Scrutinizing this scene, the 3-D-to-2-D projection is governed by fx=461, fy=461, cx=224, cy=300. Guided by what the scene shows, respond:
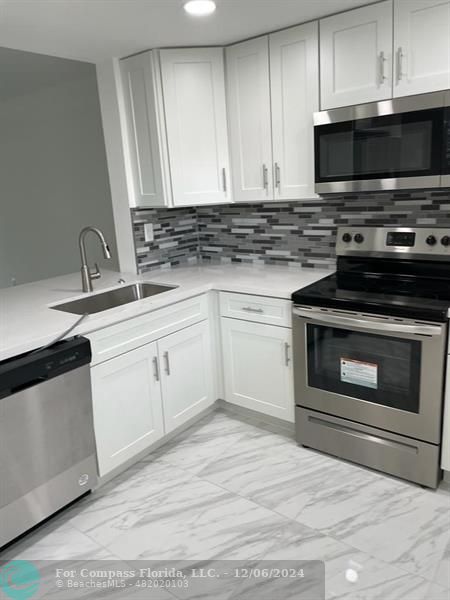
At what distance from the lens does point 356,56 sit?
90.6 inches

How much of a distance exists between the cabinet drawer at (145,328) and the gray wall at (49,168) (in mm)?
1467

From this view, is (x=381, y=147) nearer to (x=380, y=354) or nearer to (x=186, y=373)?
(x=380, y=354)

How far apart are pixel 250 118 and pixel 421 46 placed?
993 millimetres

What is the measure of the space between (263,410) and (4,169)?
12.5 ft

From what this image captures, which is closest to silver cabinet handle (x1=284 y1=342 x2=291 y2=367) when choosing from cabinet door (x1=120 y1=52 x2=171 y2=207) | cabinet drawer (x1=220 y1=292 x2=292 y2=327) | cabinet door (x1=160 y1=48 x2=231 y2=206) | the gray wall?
cabinet drawer (x1=220 y1=292 x2=292 y2=327)

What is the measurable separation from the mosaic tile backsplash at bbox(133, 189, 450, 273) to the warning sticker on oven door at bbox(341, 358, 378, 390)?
824 millimetres

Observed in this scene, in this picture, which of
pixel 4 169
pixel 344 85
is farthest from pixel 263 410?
pixel 4 169

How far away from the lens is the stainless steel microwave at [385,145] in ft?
6.88

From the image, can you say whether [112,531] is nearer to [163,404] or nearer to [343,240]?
[163,404]

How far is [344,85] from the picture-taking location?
2363 mm

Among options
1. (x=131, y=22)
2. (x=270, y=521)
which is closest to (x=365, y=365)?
(x=270, y=521)

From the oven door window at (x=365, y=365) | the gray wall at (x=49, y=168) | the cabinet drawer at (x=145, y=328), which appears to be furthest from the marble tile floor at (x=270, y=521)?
the gray wall at (x=49, y=168)

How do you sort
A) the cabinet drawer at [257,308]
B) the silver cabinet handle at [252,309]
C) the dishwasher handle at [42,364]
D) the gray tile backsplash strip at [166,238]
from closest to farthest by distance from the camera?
the dishwasher handle at [42,364], the cabinet drawer at [257,308], the silver cabinet handle at [252,309], the gray tile backsplash strip at [166,238]

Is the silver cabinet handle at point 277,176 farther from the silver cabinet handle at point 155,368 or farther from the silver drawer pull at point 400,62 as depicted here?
the silver cabinet handle at point 155,368
